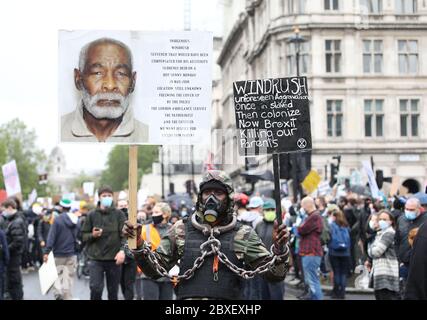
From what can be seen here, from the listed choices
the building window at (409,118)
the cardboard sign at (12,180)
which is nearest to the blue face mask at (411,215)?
Answer: the cardboard sign at (12,180)

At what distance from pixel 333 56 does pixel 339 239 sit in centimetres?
4060

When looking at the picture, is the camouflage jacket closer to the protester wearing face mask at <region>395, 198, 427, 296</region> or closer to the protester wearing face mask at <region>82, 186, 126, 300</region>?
the protester wearing face mask at <region>395, 198, 427, 296</region>

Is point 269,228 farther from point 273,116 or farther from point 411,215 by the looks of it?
point 273,116

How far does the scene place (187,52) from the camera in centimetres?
714

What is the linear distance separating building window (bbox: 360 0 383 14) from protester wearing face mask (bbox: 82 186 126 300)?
150 ft

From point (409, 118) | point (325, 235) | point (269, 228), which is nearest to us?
point (269, 228)

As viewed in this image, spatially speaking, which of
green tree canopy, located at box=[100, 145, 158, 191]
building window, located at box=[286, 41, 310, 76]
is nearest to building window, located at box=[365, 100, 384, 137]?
building window, located at box=[286, 41, 310, 76]

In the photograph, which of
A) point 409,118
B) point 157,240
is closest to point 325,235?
point 157,240

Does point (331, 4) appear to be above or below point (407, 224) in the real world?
above

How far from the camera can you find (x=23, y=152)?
108 m

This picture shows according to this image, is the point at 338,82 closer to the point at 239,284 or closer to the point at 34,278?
the point at 34,278

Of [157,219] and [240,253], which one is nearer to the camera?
[240,253]
